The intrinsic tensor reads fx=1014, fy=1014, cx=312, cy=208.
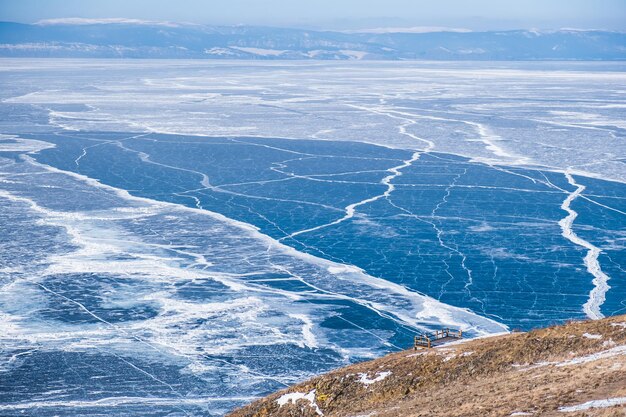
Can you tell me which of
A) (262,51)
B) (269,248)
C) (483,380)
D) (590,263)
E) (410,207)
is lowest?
(262,51)

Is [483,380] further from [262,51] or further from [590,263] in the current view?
[262,51]

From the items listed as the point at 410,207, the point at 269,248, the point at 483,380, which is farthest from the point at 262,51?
the point at 483,380

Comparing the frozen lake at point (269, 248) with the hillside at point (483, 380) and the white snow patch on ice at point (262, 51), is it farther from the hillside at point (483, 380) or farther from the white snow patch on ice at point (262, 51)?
the white snow patch on ice at point (262, 51)

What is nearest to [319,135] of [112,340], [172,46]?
[112,340]

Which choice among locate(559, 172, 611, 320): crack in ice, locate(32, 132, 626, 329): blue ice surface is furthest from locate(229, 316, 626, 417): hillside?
locate(559, 172, 611, 320): crack in ice

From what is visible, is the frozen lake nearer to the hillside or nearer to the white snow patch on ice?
the hillside

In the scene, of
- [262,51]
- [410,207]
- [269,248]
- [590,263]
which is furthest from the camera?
[262,51]

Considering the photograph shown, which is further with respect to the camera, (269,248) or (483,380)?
(269,248)

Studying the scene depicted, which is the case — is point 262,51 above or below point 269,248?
below
